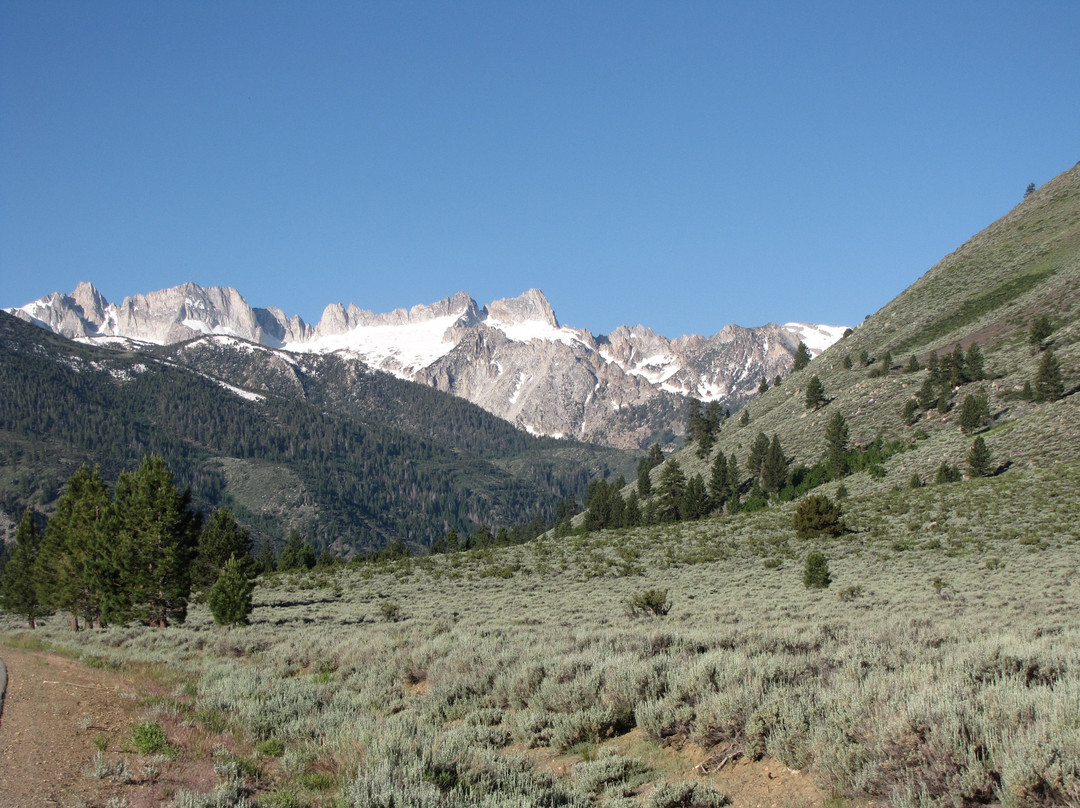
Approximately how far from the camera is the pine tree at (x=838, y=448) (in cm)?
6900

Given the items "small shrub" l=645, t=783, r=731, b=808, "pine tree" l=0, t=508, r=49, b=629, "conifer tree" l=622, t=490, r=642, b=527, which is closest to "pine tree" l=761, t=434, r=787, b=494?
"conifer tree" l=622, t=490, r=642, b=527

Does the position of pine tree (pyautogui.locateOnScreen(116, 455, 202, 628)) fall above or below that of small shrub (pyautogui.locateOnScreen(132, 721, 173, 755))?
above

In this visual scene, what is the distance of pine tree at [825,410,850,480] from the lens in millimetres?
69000

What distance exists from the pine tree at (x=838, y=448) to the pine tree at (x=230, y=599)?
197ft

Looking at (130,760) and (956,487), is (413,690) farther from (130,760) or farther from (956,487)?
(956,487)

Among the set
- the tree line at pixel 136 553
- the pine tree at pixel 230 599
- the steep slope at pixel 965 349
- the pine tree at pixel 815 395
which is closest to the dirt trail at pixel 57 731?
the pine tree at pixel 230 599

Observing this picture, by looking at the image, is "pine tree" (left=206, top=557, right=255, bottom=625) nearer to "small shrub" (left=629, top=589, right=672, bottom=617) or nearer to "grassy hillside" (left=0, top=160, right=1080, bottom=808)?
"grassy hillside" (left=0, top=160, right=1080, bottom=808)

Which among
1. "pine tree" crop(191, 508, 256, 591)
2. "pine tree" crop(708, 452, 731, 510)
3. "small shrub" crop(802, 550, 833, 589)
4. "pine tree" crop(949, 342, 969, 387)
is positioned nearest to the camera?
"small shrub" crop(802, 550, 833, 589)

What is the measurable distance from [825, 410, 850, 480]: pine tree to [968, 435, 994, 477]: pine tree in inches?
595

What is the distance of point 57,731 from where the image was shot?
9250 millimetres

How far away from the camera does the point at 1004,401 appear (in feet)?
225

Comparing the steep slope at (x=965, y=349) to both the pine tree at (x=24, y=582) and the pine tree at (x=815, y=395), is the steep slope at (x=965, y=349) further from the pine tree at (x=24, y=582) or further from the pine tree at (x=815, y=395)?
the pine tree at (x=24, y=582)

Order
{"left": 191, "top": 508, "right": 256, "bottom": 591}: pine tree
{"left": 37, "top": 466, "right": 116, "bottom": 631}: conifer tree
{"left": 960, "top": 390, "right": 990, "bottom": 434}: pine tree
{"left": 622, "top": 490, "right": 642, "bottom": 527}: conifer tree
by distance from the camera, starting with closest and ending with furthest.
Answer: {"left": 37, "top": 466, "right": 116, "bottom": 631}: conifer tree
{"left": 191, "top": 508, "right": 256, "bottom": 591}: pine tree
{"left": 960, "top": 390, "right": 990, "bottom": 434}: pine tree
{"left": 622, "top": 490, "right": 642, "bottom": 527}: conifer tree

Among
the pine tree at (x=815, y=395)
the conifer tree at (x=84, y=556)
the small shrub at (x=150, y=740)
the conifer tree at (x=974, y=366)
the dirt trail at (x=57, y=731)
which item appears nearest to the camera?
the dirt trail at (x=57, y=731)
